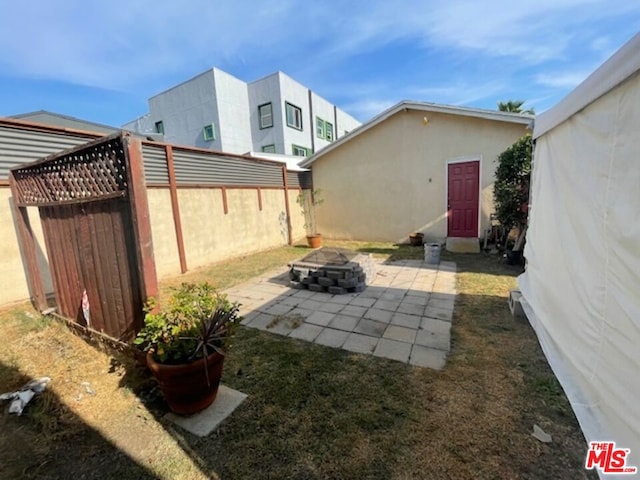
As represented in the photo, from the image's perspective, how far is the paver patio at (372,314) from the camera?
262 cm

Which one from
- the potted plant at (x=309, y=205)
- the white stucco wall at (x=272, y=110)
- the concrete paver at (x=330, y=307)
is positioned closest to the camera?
the concrete paver at (x=330, y=307)

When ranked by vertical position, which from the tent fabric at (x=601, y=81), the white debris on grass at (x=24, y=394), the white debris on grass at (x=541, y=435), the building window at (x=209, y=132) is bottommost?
the white debris on grass at (x=541, y=435)

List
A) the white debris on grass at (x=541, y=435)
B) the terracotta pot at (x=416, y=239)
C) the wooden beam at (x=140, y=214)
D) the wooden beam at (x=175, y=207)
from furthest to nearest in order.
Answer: the terracotta pot at (x=416, y=239), the wooden beam at (x=175, y=207), the wooden beam at (x=140, y=214), the white debris on grass at (x=541, y=435)

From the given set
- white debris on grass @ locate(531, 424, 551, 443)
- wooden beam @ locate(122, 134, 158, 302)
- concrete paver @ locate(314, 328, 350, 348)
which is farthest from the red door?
wooden beam @ locate(122, 134, 158, 302)

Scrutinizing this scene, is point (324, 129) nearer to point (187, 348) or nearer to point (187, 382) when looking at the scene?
point (187, 348)

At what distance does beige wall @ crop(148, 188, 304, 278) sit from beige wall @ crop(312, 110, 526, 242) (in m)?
2.08

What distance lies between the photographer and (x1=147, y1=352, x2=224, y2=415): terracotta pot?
1.65 meters

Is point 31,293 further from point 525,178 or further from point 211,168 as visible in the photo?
point 525,178

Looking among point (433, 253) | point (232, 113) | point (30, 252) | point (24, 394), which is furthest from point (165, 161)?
point (232, 113)

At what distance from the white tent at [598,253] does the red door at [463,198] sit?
4.58 meters

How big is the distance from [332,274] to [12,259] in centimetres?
454

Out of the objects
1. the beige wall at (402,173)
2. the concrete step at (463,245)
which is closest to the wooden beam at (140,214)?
the concrete step at (463,245)

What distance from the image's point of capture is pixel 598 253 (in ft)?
5.96

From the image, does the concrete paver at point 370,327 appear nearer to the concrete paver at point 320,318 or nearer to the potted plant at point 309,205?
the concrete paver at point 320,318
